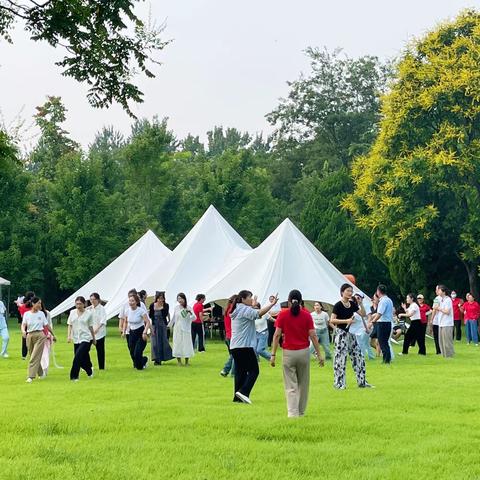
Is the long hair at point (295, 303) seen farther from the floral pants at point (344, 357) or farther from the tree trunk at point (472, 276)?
the tree trunk at point (472, 276)

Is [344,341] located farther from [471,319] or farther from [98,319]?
[471,319]

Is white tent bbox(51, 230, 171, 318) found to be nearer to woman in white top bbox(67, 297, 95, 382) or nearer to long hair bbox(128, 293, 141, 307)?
long hair bbox(128, 293, 141, 307)

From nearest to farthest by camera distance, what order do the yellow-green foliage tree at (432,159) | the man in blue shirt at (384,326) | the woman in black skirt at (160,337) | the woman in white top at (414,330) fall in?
the man in blue shirt at (384,326) < the woman in black skirt at (160,337) < the woman in white top at (414,330) < the yellow-green foliage tree at (432,159)

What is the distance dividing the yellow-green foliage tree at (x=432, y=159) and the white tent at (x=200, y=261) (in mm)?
7127

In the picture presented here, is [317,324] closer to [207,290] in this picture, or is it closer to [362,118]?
[207,290]

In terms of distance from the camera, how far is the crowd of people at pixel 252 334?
1265cm

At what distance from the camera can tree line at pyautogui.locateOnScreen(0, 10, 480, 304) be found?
3919cm

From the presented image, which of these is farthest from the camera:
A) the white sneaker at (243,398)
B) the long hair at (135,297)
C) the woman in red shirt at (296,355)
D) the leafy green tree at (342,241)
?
the leafy green tree at (342,241)

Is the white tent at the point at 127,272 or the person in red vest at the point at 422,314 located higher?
the white tent at the point at 127,272

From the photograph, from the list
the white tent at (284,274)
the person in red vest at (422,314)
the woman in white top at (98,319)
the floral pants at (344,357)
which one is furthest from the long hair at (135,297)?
the white tent at (284,274)

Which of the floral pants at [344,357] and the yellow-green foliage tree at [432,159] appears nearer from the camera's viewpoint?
the floral pants at [344,357]

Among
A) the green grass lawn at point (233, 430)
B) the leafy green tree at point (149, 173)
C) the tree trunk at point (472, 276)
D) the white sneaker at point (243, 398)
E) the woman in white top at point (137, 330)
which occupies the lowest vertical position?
the green grass lawn at point (233, 430)

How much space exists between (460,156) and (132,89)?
30.6 metres

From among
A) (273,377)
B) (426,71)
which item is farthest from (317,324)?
(426,71)
